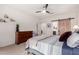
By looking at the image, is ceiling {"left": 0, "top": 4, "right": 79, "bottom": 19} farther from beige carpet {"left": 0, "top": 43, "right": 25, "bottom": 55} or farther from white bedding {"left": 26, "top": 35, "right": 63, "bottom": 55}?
beige carpet {"left": 0, "top": 43, "right": 25, "bottom": 55}

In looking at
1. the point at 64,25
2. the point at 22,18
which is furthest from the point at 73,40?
the point at 22,18

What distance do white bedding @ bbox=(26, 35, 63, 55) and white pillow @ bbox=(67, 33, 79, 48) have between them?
0.11 m

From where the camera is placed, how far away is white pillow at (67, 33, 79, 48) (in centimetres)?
127

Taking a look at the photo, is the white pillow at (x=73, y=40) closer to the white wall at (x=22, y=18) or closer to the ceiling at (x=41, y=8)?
the ceiling at (x=41, y=8)

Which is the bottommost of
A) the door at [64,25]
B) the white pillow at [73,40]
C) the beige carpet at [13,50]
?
the beige carpet at [13,50]

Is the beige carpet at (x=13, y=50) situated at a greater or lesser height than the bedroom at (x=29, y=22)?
lesser

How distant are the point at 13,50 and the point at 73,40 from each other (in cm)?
84

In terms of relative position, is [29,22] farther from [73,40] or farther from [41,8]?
[73,40]

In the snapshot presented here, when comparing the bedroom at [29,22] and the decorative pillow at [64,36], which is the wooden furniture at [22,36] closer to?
the bedroom at [29,22]

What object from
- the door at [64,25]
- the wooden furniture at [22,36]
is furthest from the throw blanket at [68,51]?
the wooden furniture at [22,36]

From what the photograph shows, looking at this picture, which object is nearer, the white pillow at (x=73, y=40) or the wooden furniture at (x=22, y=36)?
the white pillow at (x=73, y=40)

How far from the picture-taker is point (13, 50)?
1.36 meters

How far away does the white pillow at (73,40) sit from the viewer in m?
1.27

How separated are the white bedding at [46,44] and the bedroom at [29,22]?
5 centimetres
